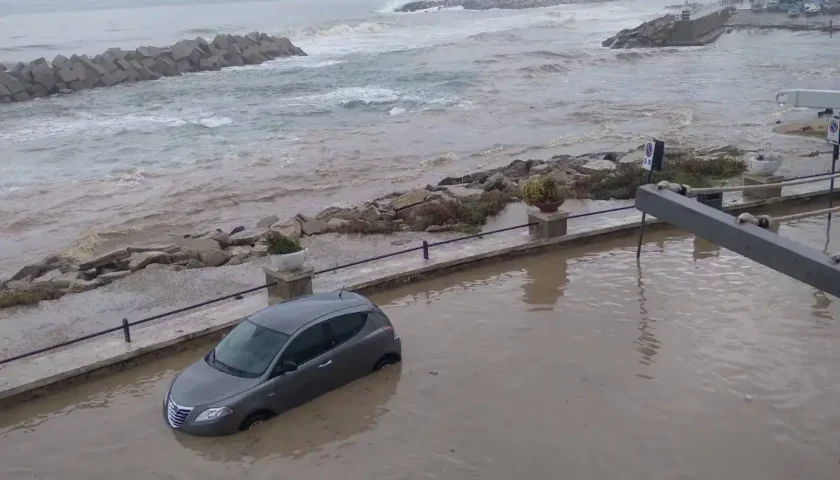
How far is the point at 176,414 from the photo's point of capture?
10.5 meters

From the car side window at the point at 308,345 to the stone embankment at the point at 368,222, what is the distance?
26.1 ft

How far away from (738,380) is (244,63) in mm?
67497

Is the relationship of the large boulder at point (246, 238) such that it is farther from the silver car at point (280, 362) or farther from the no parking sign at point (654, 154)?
the no parking sign at point (654, 154)

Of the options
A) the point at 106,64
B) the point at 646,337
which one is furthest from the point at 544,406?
the point at 106,64

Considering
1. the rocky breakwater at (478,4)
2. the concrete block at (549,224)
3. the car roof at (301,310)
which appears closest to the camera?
the car roof at (301,310)

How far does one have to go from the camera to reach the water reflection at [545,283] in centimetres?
1448

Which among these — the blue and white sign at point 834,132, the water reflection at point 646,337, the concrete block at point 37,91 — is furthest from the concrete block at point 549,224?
the concrete block at point 37,91

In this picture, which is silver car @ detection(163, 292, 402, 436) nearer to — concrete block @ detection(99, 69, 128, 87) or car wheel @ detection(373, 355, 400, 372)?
car wheel @ detection(373, 355, 400, 372)

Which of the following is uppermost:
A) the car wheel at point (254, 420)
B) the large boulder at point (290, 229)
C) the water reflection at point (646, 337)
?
the large boulder at point (290, 229)

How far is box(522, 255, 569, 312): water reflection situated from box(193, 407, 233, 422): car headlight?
589 centimetres

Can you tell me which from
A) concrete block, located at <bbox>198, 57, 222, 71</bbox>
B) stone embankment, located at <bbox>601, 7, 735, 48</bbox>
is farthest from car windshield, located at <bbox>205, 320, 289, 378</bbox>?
stone embankment, located at <bbox>601, 7, 735, 48</bbox>

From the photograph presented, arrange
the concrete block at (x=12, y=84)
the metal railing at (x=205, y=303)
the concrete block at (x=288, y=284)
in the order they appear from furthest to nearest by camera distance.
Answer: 1. the concrete block at (x=12, y=84)
2. the concrete block at (x=288, y=284)
3. the metal railing at (x=205, y=303)

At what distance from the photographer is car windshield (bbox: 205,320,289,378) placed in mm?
10797

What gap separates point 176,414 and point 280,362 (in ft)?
4.87
